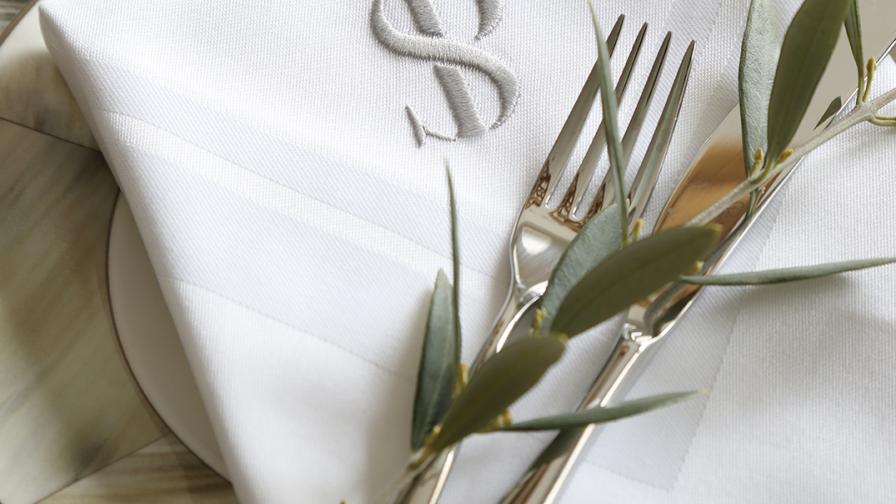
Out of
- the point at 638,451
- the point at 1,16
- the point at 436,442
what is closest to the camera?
the point at 436,442

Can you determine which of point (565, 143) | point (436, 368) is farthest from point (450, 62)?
point (436, 368)

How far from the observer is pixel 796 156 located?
42 centimetres

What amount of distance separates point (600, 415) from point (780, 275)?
0.43 ft

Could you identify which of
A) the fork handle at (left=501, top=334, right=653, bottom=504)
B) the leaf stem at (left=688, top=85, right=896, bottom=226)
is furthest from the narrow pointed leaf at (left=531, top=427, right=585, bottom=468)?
the leaf stem at (left=688, top=85, right=896, bottom=226)

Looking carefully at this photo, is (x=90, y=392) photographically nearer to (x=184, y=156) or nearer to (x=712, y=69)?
(x=184, y=156)

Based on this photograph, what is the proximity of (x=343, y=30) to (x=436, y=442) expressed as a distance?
0.27 m

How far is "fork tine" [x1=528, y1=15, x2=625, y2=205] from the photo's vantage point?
48 centimetres

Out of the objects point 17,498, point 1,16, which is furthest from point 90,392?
point 1,16

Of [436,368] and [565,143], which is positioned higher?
[565,143]

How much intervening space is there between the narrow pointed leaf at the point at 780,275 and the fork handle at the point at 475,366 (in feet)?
0.29

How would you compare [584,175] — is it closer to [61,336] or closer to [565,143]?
[565,143]

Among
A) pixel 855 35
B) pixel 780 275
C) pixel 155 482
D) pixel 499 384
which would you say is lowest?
pixel 155 482

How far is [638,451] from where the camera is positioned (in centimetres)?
46

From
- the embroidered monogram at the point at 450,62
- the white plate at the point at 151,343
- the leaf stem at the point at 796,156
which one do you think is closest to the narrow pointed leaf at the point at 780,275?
Answer: the leaf stem at the point at 796,156
